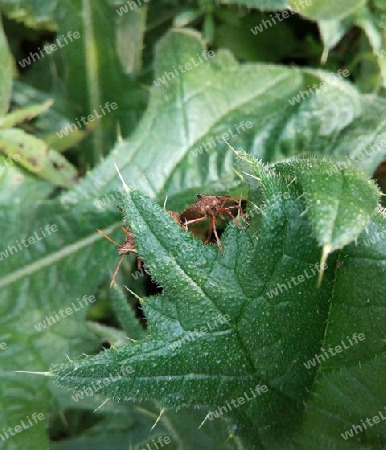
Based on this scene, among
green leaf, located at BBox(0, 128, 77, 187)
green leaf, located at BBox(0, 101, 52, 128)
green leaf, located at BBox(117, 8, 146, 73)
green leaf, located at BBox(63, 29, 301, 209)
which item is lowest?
green leaf, located at BBox(63, 29, 301, 209)

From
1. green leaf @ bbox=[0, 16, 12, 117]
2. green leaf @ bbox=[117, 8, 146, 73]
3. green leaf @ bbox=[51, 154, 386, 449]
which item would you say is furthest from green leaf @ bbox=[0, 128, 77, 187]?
green leaf @ bbox=[51, 154, 386, 449]

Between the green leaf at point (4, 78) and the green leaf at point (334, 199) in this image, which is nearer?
the green leaf at point (334, 199)

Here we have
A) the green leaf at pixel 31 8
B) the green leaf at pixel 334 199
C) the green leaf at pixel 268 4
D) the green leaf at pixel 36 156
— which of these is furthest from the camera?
the green leaf at pixel 31 8

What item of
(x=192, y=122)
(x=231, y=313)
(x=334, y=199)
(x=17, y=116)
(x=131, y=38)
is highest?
(x=131, y=38)

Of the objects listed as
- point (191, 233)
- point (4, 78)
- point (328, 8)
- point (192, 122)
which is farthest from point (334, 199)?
point (4, 78)

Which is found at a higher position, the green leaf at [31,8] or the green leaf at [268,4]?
the green leaf at [31,8]

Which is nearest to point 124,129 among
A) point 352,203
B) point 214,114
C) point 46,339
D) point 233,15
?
point 214,114

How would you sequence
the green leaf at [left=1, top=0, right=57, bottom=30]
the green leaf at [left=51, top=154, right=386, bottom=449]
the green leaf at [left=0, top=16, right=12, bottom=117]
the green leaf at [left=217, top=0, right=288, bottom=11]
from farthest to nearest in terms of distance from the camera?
the green leaf at [left=1, top=0, right=57, bottom=30]
the green leaf at [left=0, top=16, right=12, bottom=117]
the green leaf at [left=217, top=0, right=288, bottom=11]
the green leaf at [left=51, top=154, right=386, bottom=449]

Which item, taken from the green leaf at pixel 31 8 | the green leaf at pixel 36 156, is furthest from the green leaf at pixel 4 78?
the green leaf at pixel 31 8

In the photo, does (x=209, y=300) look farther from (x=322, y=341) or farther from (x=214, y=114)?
(x=214, y=114)

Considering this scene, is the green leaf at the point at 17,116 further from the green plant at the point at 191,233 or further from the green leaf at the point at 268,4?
the green leaf at the point at 268,4

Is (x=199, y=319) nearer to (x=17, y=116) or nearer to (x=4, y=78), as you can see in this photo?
(x=17, y=116)

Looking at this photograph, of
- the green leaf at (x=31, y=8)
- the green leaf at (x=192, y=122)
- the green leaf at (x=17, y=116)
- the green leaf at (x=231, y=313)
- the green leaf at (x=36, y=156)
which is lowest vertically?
the green leaf at (x=231, y=313)

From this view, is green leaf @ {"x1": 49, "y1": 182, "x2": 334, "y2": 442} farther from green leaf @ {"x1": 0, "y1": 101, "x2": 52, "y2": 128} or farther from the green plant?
green leaf @ {"x1": 0, "y1": 101, "x2": 52, "y2": 128}
